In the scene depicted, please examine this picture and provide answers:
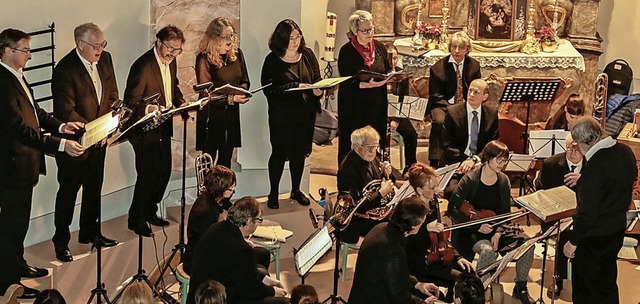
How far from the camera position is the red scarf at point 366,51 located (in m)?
9.67

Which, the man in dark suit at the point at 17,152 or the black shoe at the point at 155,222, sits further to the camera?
the black shoe at the point at 155,222

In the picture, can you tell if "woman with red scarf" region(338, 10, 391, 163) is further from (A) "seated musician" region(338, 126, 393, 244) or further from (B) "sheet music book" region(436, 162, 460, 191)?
(B) "sheet music book" region(436, 162, 460, 191)

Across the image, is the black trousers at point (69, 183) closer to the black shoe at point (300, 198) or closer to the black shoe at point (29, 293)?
the black shoe at point (29, 293)

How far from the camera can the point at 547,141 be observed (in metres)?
9.22

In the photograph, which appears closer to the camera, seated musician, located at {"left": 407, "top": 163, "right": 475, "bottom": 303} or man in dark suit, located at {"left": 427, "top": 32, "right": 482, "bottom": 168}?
seated musician, located at {"left": 407, "top": 163, "right": 475, "bottom": 303}

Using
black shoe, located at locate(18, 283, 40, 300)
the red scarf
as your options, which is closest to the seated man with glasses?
black shoe, located at locate(18, 283, 40, 300)

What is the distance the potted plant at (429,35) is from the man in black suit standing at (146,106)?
16.5 ft

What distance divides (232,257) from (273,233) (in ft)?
6.04

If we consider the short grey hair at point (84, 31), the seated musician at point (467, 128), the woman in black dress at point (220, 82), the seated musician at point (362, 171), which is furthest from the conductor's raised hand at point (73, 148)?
the seated musician at point (467, 128)

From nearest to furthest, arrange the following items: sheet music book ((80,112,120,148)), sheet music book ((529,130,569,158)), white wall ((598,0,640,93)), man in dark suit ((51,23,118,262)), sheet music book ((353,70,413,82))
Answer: sheet music book ((80,112,120,148)) → man in dark suit ((51,23,118,262)) → sheet music book ((529,130,569,158)) → sheet music book ((353,70,413,82)) → white wall ((598,0,640,93))

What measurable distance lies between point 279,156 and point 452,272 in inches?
85.2

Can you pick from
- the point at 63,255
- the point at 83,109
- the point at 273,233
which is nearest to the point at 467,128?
the point at 273,233

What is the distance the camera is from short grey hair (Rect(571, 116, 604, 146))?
24.2 feet

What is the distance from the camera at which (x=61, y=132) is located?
24.9 ft
